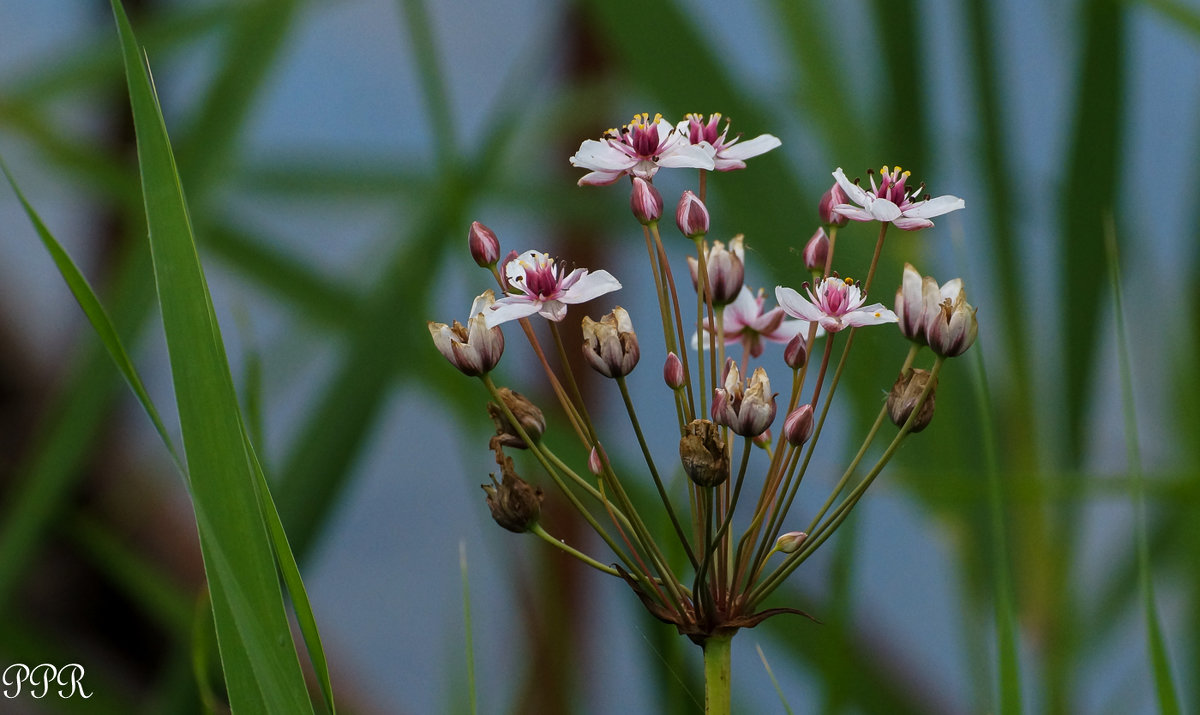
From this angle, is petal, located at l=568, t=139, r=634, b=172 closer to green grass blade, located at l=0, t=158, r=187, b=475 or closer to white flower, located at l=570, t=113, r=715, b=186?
white flower, located at l=570, t=113, r=715, b=186

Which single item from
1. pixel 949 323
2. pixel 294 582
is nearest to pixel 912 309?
pixel 949 323

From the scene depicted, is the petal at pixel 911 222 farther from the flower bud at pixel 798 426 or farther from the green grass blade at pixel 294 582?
the green grass blade at pixel 294 582

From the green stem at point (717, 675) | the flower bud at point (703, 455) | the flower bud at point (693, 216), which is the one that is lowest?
the green stem at point (717, 675)

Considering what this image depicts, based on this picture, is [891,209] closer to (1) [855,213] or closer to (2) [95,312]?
(1) [855,213]

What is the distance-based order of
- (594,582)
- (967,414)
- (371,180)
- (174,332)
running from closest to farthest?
(174,332)
(967,414)
(371,180)
(594,582)

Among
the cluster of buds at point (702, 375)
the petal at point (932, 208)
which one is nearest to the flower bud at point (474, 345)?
the cluster of buds at point (702, 375)

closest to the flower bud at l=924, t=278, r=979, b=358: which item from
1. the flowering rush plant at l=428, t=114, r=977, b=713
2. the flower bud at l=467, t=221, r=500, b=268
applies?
the flowering rush plant at l=428, t=114, r=977, b=713

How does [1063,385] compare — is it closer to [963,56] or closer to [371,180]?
[963,56]

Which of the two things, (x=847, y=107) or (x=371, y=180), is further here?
(x=371, y=180)

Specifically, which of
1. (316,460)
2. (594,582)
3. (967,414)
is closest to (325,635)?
(594,582)
